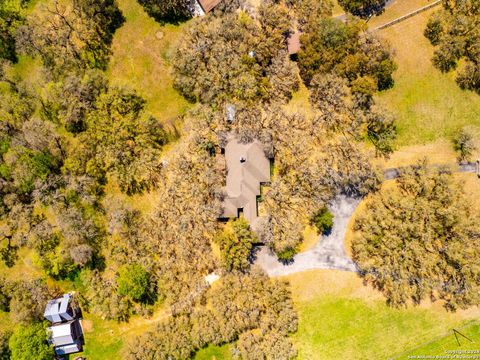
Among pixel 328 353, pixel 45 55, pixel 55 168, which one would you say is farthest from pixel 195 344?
pixel 45 55

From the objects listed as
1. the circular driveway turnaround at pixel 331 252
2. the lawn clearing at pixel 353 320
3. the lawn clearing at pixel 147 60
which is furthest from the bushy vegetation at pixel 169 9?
the lawn clearing at pixel 353 320

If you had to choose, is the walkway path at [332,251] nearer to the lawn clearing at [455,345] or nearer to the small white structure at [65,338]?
the lawn clearing at [455,345]

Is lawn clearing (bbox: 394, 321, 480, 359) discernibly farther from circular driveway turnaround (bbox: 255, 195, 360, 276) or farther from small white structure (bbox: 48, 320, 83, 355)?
small white structure (bbox: 48, 320, 83, 355)

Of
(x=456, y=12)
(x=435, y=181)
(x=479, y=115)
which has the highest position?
(x=456, y=12)

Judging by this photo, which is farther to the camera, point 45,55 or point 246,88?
point 45,55

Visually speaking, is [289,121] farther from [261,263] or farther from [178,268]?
[178,268]

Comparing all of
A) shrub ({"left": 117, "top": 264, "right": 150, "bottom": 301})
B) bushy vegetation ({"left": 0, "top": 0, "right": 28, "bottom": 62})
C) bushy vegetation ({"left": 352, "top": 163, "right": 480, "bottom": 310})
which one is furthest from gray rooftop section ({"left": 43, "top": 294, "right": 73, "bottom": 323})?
bushy vegetation ({"left": 352, "top": 163, "right": 480, "bottom": 310})

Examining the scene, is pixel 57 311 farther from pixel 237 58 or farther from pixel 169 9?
pixel 169 9
